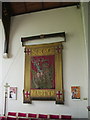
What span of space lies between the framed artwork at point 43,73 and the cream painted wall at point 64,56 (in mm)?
222

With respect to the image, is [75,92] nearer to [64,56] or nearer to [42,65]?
[64,56]

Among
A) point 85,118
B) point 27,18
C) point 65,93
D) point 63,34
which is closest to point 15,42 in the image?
point 27,18

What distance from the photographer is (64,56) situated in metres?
6.48

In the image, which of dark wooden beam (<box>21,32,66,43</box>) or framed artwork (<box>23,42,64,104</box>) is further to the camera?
→ dark wooden beam (<box>21,32,66,43</box>)

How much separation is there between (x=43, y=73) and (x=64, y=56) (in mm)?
1215

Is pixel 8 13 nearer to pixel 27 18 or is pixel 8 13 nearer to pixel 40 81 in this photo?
pixel 27 18

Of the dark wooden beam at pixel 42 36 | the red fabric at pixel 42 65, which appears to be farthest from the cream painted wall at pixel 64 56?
the red fabric at pixel 42 65

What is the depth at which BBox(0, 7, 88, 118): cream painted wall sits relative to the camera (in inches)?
238

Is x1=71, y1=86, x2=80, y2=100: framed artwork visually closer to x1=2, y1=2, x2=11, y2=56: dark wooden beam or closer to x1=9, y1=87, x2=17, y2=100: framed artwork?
x1=9, y1=87, x2=17, y2=100: framed artwork

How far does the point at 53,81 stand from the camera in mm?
6402

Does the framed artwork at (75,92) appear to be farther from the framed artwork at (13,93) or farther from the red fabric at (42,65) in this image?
the framed artwork at (13,93)

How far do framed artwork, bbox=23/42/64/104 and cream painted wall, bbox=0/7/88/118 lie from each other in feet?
0.73

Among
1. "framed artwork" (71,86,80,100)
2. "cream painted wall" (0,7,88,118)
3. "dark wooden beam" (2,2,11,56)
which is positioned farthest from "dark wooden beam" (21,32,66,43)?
"framed artwork" (71,86,80,100)

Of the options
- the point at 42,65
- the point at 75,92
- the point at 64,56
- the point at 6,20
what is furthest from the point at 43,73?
the point at 6,20
